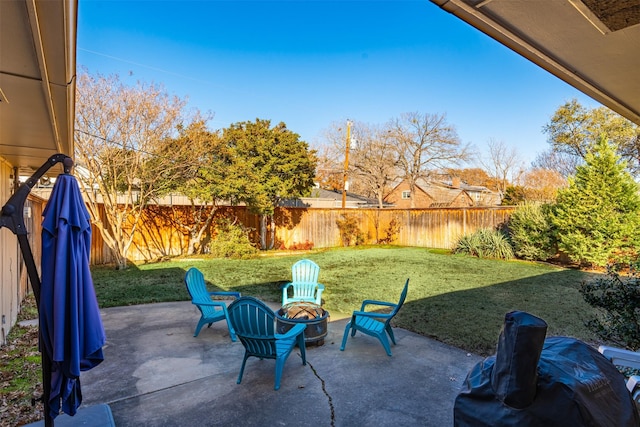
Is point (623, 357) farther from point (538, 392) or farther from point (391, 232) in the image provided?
point (391, 232)

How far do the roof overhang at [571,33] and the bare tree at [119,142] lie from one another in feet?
32.8

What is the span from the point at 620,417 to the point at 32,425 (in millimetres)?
3615

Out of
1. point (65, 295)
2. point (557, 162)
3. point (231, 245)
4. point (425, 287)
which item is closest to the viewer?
point (65, 295)

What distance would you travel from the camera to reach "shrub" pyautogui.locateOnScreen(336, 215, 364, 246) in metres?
16.2

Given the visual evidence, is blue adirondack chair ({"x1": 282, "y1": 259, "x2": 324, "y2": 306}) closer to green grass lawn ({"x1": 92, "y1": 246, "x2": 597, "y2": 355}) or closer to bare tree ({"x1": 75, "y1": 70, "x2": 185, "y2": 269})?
green grass lawn ({"x1": 92, "y1": 246, "x2": 597, "y2": 355})

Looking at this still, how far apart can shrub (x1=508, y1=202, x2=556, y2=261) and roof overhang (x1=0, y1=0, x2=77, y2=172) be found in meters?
11.9

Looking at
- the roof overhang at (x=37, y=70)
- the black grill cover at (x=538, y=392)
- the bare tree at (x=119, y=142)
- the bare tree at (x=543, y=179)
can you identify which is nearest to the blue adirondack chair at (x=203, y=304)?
the roof overhang at (x=37, y=70)

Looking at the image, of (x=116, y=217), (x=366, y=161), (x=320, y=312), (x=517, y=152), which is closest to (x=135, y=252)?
(x=116, y=217)

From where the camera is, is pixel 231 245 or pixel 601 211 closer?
pixel 601 211

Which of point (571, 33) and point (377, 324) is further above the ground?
point (571, 33)

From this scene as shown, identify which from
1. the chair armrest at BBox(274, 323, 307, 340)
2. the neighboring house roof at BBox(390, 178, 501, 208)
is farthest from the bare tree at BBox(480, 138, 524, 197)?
the chair armrest at BBox(274, 323, 307, 340)

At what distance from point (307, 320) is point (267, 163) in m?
10.2

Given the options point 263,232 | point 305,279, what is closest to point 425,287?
point 305,279

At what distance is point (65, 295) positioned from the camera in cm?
197
